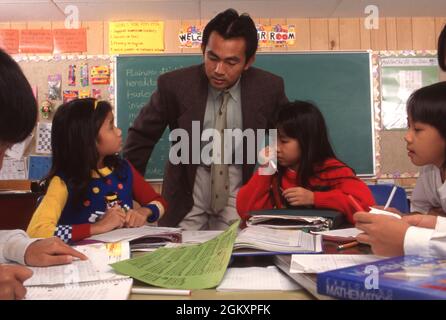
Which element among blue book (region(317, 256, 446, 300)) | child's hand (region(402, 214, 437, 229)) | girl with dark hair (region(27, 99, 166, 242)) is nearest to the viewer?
blue book (region(317, 256, 446, 300))

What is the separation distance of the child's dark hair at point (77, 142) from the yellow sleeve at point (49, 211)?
37 millimetres

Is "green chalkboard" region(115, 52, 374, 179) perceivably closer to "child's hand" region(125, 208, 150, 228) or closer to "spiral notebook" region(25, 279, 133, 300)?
"child's hand" region(125, 208, 150, 228)

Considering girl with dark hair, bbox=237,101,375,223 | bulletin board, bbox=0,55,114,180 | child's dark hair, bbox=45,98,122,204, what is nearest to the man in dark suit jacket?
girl with dark hair, bbox=237,101,375,223

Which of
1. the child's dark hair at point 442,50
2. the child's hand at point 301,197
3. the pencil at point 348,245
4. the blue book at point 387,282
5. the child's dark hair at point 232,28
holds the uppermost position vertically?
the child's dark hair at point 232,28

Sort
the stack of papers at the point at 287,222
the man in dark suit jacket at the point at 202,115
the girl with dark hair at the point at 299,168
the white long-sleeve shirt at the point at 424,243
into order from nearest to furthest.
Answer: the white long-sleeve shirt at the point at 424,243 → the stack of papers at the point at 287,222 → the girl with dark hair at the point at 299,168 → the man in dark suit jacket at the point at 202,115

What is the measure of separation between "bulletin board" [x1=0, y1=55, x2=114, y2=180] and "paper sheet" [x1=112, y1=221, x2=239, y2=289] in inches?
104

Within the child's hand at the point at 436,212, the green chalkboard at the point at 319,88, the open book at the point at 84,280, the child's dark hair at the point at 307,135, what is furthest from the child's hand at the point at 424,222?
the green chalkboard at the point at 319,88

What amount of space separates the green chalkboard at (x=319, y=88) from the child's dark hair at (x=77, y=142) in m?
1.71

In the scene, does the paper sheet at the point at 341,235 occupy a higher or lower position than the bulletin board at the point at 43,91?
lower

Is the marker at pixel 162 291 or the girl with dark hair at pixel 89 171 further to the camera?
the girl with dark hair at pixel 89 171

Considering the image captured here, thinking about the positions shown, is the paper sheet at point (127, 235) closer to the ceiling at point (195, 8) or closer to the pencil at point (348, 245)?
the pencil at point (348, 245)

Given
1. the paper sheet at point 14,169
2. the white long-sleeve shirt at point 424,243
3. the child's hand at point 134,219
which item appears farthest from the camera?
the paper sheet at point 14,169

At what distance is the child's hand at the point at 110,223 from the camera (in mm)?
1170

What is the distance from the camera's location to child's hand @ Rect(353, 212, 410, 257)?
2.34 feet
